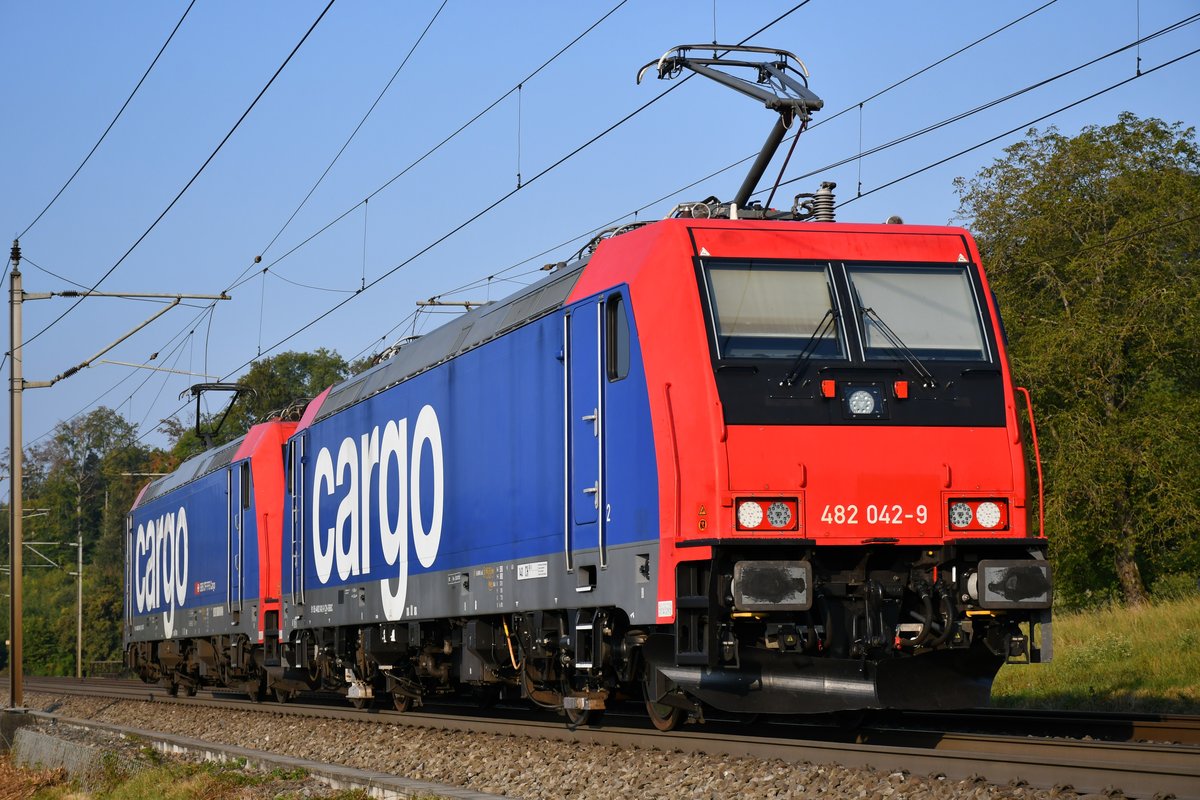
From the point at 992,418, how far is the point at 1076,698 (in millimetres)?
7290

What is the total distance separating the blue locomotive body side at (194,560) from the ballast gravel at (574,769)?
6303 millimetres

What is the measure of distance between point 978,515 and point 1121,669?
9.58 m

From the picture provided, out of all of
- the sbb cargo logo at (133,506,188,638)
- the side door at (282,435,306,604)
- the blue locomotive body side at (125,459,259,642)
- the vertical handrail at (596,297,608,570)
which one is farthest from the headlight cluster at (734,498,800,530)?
the sbb cargo logo at (133,506,188,638)

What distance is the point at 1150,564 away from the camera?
127 ft

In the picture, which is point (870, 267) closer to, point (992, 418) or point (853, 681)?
point (992, 418)

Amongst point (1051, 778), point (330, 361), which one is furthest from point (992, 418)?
point (330, 361)


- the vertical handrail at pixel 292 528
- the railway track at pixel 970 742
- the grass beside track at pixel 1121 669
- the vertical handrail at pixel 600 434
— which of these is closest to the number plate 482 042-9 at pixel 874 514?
the railway track at pixel 970 742

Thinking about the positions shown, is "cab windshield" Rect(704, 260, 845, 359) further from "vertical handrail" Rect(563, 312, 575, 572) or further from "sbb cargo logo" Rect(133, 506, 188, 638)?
"sbb cargo logo" Rect(133, 506, 188, 638)

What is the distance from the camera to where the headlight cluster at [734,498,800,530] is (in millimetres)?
10875

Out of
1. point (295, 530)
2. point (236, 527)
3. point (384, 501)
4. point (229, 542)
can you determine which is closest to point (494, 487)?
point (384, 501)

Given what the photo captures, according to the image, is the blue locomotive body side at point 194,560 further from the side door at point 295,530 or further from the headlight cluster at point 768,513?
the headlight cluster at point 768,513

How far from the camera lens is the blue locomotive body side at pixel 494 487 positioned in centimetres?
1203

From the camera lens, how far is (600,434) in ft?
40.5

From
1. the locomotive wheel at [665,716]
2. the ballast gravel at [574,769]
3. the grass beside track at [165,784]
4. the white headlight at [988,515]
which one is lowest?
the grass beside track at [165,784]
